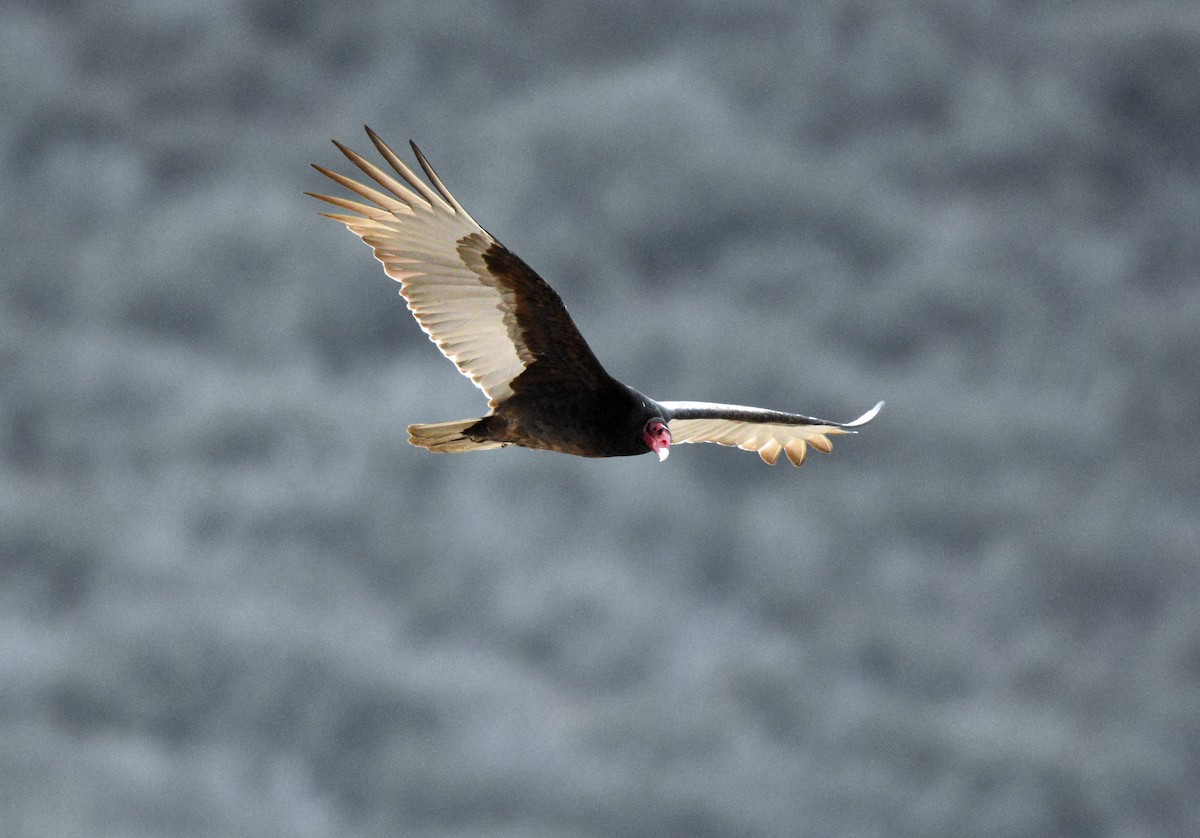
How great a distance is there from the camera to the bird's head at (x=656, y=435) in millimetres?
13430

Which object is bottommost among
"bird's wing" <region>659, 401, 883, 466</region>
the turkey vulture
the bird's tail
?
the bird's tail

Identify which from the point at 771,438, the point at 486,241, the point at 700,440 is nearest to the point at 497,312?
the point at 486,241

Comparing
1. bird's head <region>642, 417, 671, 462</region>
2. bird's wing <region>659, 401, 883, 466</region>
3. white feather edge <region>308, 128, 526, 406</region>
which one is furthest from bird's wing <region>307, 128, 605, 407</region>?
bird's wing <region>659, 401, 883, 466</region>

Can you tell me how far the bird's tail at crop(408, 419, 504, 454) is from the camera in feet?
45.4

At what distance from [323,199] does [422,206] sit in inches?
35.1

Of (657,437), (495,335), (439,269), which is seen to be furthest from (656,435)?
(439,269)

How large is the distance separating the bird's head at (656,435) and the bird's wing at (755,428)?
83 centimetres

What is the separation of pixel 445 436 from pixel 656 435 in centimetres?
190

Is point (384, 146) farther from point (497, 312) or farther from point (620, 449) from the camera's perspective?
point (620, 449)

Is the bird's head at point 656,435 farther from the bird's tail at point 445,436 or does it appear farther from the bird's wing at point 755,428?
the bird's tail at point 445,436

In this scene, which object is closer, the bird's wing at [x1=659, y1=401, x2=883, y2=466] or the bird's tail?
the bird's tail

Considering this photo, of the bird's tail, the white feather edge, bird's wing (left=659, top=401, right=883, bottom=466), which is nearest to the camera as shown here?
the white feather edge

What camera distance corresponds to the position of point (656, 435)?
13539mm

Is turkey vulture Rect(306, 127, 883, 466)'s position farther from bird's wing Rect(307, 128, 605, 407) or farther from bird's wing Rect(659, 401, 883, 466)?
bird's wing Rect(659, 401, 883, 466)
